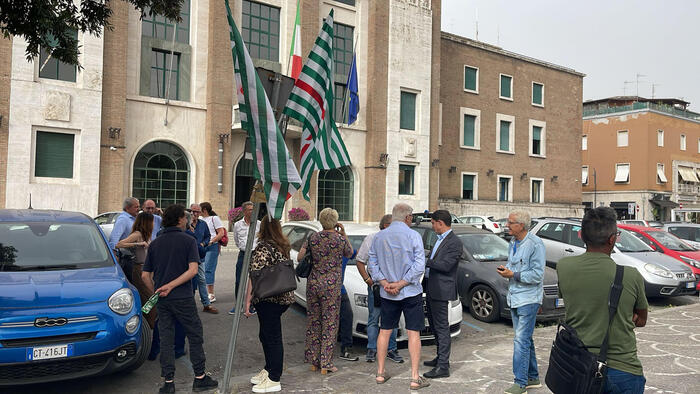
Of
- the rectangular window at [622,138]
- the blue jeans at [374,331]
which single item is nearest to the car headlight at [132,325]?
the blue jeans at [374,331]

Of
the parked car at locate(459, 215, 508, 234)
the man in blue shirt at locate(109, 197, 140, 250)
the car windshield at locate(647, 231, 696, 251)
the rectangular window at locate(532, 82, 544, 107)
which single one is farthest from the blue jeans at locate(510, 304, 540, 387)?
the rectangular window at locate(532, 82, 544, 107)

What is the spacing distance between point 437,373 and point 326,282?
1574mm

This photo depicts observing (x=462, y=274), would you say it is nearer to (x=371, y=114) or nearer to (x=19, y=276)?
(x=19, y=276)

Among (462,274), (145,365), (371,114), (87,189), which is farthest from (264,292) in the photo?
(371,114)

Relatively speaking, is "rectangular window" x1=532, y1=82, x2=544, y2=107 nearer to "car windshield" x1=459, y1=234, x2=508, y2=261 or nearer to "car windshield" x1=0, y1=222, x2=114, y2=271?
"car windshield" x1=459, y1=234, x2=508, y2=261

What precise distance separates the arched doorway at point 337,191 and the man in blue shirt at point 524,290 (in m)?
22.0

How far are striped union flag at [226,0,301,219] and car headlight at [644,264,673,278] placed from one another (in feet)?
29.3

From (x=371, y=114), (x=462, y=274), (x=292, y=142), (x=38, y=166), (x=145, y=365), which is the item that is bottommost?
(x=145, y=365)

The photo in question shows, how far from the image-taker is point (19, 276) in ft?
17.1

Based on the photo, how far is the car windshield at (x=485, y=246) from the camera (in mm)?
9453

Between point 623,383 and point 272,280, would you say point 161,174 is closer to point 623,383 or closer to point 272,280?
point 272,280

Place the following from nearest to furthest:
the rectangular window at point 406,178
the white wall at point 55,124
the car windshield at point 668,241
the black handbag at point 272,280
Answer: the black handbag at point 272,280, the car windshield at point 668,241, the white wall at point 55,124, the rectangular window at point 406,178

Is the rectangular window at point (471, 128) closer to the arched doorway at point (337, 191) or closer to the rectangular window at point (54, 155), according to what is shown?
the arched doorway at point (337, 191)

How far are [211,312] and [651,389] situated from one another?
624 cm
